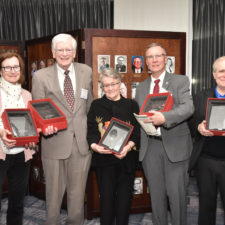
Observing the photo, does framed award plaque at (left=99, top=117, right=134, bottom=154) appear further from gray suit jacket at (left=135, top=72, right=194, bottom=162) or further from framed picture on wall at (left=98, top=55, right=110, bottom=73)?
framed picture on wall at (left=98, top=55, right=110, bottom=73)

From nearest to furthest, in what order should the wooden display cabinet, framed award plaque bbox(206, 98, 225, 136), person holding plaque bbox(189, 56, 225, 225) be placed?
framed award plaque bbox(206, 98, 225, 136) < person holding plaque bbox(189, 56, 225, 225) < the wooden display cabinet

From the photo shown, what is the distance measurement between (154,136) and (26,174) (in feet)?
3.87

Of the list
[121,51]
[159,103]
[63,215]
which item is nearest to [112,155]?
[159,103]

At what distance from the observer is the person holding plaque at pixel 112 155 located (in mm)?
2416

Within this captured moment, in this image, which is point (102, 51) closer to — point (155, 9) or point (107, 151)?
point (107, 151)

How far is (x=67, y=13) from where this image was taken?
576 cm

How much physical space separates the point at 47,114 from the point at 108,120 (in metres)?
0.50

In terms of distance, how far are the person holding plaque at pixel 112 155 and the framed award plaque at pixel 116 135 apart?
0.01 metres

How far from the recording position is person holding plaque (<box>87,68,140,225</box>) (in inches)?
95.1

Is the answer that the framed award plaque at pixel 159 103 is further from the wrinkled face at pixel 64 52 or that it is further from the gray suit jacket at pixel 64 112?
the wrinkled face at pixel 64 52

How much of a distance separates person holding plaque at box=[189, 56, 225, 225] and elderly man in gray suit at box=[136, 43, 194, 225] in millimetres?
118

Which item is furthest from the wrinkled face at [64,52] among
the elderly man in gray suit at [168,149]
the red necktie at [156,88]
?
the red necktie at [156,88]

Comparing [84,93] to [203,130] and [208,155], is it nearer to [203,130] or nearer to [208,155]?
[203,130]

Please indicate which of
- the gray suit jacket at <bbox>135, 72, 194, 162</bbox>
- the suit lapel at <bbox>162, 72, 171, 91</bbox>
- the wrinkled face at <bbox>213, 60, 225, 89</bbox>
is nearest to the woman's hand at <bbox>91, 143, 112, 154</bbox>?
the gray suit jacket at <bbox>135, 72, 194, 162</bbox>
